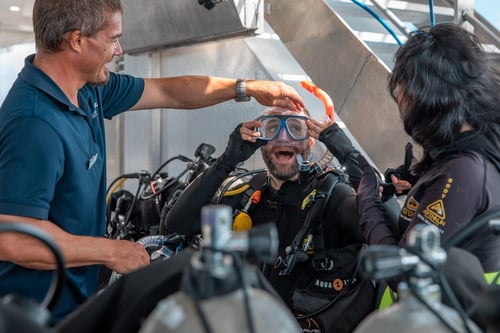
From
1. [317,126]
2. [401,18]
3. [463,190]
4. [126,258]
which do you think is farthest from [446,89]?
[401,18]

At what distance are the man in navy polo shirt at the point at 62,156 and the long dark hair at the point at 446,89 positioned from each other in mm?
831

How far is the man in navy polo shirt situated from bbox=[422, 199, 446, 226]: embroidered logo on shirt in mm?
744

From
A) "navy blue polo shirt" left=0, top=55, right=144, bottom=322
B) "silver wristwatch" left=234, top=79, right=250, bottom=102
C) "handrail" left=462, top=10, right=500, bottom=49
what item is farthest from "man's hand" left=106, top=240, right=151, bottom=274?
"handrail" left=462, top=10, right=500, bottom=49

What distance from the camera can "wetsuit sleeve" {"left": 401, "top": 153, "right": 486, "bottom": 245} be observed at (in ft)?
5.91

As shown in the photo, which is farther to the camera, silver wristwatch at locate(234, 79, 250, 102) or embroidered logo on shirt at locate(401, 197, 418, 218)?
silver wristwatch at locate(234, 79, 250, 102)

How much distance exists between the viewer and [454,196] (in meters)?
1.82

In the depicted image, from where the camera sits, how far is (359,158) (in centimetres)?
256

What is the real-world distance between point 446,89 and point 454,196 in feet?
0.96

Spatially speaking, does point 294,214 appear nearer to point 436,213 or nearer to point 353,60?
point 436,213

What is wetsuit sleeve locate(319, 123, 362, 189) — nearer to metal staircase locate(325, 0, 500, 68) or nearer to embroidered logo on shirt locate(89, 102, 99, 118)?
embroidered logo on shirt locate(89, 102, 99, 118)

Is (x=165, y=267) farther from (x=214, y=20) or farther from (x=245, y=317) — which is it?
(x=214, y=20)

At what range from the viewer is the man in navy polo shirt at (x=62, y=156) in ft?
6.25

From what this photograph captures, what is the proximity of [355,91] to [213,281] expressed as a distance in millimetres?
3100

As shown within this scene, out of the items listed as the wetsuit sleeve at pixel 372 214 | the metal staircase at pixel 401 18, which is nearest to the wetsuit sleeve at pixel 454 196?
the wetsuit sleeve at pixel 372 214
